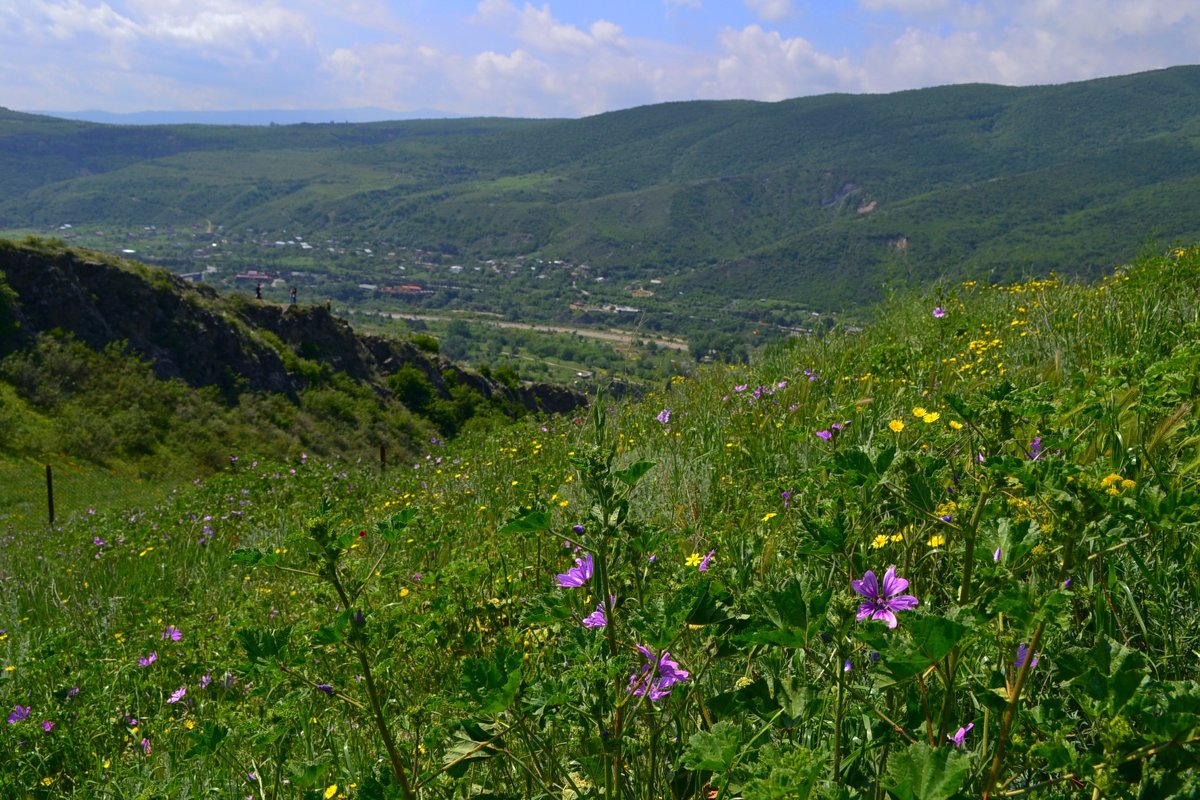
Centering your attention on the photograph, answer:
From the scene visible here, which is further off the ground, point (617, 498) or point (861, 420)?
point (617, 498)

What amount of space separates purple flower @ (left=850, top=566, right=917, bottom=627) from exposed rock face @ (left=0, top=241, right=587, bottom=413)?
33.7m

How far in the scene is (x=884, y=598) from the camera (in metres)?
1.51

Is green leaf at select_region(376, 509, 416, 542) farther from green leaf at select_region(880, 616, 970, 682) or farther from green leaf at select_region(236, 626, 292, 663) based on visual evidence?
green leaf at select_region(880, 616, 970, 682)

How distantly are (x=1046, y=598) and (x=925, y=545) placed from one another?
145 centimetres

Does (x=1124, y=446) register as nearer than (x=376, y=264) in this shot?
Yes

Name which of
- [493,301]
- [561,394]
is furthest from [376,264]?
A: [561,394]

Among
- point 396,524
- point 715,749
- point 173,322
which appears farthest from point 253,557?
point 173,322

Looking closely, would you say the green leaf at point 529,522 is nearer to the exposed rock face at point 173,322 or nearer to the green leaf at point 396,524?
the green leaf at point 396,524

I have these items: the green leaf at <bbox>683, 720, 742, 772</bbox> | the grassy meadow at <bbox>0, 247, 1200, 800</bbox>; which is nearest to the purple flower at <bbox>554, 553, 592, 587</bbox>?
the grassy meadow at <bbox>0, 247, 1200, 800</bbox>

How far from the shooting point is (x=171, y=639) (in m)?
4.07

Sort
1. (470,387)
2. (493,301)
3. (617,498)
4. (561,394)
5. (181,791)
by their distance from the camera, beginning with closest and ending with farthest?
(617,498) → (181,791) → (470,387) → (561,394) → (493,301)

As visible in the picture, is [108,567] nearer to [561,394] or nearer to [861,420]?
[861,420]

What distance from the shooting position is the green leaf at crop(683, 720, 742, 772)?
3.82 feet

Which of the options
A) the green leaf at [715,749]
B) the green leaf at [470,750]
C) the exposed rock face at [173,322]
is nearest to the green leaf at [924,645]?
the green leaf at [715,749]
